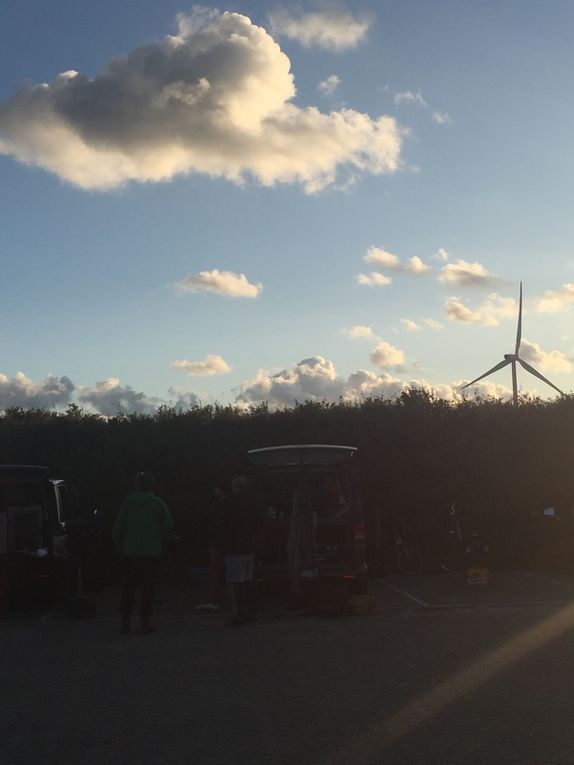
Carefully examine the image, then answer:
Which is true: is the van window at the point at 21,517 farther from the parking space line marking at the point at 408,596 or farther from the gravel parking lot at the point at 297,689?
the parking space line marking at the point at 408,596

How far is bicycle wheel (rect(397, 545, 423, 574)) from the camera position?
17281 millimetres

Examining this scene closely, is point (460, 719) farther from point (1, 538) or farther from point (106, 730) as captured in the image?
point (1, 538)

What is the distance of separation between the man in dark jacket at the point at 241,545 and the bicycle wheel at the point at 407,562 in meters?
6.09

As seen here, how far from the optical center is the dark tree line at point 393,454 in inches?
728

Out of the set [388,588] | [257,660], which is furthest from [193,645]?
[388,588]

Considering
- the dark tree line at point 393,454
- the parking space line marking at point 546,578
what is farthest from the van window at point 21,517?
the parking space line marking at point 546,578

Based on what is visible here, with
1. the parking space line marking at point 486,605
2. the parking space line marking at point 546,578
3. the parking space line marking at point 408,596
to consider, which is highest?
the parking space line marking at point 546,578

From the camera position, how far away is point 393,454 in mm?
19312

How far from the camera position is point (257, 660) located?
889 centimetres

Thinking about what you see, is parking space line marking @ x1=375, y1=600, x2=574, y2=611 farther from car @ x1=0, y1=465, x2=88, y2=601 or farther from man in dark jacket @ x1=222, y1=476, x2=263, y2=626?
car @ x1=0, y1=465, x2=88, y2=601

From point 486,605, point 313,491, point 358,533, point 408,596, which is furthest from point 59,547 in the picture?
point 486,605

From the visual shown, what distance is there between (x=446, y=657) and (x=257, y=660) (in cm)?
177

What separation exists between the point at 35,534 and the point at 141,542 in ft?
13.0

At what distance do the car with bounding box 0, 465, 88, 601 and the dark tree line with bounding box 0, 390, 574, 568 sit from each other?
334 cm
